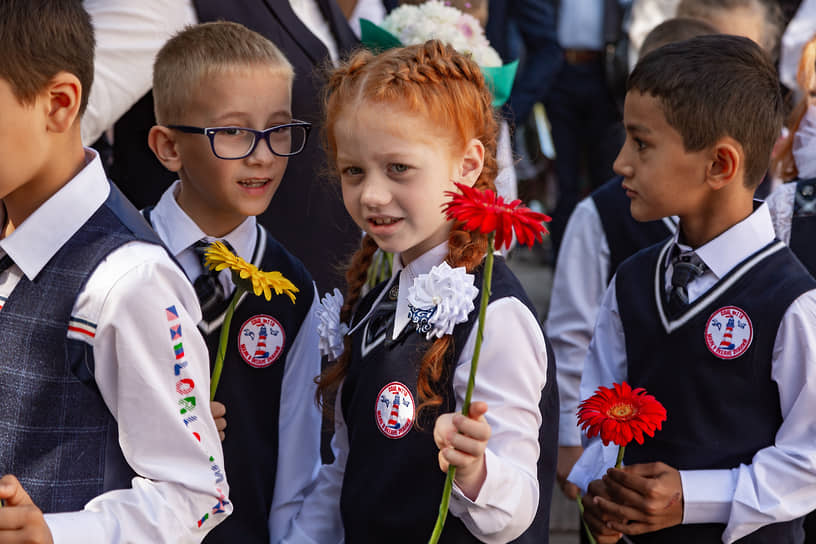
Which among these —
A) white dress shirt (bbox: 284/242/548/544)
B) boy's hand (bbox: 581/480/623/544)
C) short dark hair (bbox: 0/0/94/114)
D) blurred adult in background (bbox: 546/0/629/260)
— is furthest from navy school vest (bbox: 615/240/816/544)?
blurred adult in background (bbox: 546/0/629/260)

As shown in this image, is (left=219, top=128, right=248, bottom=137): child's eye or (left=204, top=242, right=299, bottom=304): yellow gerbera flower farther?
(left=219, top=128, right=248, bottom=137): child's eye

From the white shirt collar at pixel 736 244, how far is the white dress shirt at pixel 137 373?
1.22m

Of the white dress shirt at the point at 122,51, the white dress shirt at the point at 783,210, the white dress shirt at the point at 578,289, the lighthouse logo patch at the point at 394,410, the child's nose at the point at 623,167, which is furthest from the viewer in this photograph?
the white dress shirt at the point at 578,289

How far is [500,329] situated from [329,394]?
548 mm

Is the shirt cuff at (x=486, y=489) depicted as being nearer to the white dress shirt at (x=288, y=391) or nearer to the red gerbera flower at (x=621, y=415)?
the red gerbera flower at (x=621, y=415)

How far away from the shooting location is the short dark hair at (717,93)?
90.9 inches

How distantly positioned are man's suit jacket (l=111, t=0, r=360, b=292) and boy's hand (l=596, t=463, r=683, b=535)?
97cm

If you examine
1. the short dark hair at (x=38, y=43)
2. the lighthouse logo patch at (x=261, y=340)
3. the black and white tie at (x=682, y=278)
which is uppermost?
the short dark hair at (x=38, y=43)

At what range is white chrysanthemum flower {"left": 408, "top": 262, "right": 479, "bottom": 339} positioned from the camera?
1.79m

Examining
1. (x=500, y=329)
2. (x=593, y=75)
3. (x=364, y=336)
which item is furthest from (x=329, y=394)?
(x=593, y=75)

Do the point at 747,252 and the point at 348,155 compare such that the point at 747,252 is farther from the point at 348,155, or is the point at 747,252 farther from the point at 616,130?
the point at 616,130

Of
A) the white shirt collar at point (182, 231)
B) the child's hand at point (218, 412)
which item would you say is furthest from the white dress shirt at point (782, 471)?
the white shirt collar at point (182, 231)

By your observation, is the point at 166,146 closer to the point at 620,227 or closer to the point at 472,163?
the point at 472,163

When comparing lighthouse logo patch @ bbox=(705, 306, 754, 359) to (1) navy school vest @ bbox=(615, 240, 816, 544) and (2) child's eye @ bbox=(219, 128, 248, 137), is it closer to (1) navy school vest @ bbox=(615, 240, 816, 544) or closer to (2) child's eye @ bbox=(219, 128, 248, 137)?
(1) navy school vest @ bbox=(615, 240, 816, 544)
